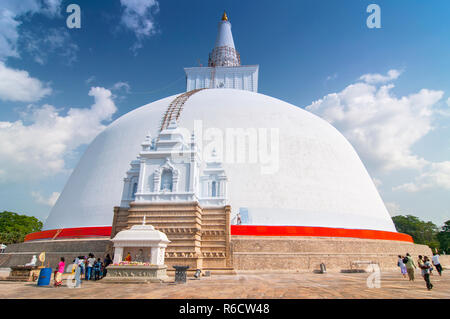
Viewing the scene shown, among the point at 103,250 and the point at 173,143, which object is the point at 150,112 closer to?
the point at 173,143

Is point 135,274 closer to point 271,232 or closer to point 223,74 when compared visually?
point 271,232

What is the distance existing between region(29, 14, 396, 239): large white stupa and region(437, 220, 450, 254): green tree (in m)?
26.1

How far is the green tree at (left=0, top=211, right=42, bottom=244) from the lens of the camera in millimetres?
38375

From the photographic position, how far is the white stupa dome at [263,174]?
17656mm

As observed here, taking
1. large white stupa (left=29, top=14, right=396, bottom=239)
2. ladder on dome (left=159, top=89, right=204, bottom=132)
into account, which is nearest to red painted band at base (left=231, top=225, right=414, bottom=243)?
large white stupa (left=29, top=14, right=396, bottom=239)

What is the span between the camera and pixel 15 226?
41.7 m

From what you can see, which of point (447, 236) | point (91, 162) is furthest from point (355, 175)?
point (447, 236)

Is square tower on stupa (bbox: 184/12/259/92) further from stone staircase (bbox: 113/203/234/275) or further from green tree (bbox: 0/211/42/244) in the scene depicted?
green tree (bbox: 0/211/42/244)

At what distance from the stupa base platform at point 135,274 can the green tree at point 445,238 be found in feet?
144
